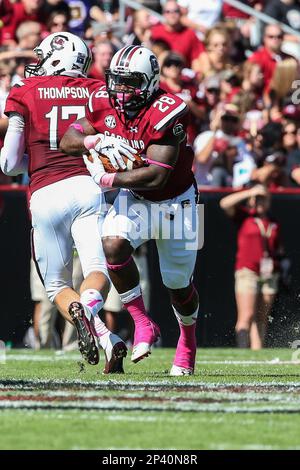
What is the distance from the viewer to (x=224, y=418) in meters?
5.50

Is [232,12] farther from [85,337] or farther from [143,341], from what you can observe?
[85,337]

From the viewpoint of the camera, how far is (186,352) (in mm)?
7816

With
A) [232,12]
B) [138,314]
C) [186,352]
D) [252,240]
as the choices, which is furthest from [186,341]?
[232,12]

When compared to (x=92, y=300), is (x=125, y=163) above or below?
above

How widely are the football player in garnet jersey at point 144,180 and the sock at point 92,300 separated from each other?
0.65ft

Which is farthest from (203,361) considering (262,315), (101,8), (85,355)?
(101,8)

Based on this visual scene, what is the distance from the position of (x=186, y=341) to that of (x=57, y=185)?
1.24 metres

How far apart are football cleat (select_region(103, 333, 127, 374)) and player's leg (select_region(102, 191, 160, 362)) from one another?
0.08 m

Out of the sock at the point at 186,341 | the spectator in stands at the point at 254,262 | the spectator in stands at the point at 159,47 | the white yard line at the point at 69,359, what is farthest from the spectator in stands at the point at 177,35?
the sock at the point at 186,341

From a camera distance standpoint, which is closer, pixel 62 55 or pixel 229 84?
pixel 62 55

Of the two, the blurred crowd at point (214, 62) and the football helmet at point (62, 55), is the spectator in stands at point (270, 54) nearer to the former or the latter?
the blurred crowd at point (214, 62)

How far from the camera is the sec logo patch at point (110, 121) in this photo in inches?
A: 293

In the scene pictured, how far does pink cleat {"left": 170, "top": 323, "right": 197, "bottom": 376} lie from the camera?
25.6 ft
